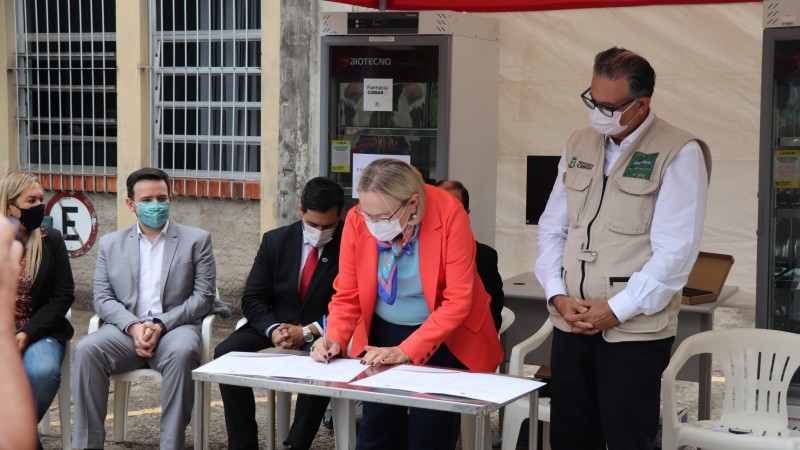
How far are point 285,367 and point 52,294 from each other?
1896 mm

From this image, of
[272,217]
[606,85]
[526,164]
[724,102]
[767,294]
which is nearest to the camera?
[606,85]

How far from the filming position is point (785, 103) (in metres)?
4.99

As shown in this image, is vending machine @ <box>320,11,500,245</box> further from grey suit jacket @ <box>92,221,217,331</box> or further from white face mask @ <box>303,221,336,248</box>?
grey suit jacket @ <box>92,221,217,331</box>

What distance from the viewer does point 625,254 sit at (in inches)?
138

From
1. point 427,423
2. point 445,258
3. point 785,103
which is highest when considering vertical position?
point 785,103

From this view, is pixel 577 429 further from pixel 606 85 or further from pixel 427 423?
pixel 606 85

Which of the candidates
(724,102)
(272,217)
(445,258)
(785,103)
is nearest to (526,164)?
(724,102)

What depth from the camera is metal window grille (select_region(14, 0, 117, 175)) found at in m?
9.16

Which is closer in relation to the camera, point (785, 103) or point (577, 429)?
point (577, 429)

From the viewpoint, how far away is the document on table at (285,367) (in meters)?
3.56

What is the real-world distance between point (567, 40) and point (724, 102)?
917 mm

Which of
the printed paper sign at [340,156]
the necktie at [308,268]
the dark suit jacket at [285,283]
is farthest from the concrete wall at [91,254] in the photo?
the necktie at [308,268]

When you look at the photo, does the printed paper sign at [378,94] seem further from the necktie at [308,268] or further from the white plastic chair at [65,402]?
the white plastic chair at [65,402]

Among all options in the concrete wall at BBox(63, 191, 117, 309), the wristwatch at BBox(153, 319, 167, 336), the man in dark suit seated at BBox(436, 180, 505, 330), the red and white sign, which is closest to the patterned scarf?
the man in dark suit seated at BBox(436, 180, 505, 330)
